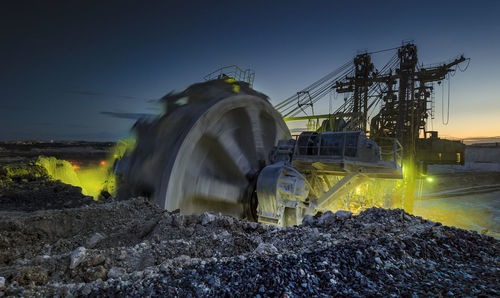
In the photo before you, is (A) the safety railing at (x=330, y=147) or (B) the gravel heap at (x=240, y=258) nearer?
(B) the gravel heap at (x=240, y=258)

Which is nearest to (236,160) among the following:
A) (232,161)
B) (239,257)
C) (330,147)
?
(232,161)

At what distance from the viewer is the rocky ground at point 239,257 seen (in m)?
1.96

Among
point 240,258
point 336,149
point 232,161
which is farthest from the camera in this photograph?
point 232,161

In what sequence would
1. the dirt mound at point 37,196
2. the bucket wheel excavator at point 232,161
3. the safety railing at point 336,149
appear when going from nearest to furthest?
the dirt mound at point 37,196 → the bucket wheel excavator at point 232,161 → the safety railing at point 336,149

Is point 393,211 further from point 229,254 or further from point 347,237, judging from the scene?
point 229,254

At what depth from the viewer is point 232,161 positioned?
6.87 m

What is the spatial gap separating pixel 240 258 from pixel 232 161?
14.9 ft

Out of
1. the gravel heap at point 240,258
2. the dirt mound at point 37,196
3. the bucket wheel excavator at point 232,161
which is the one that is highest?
the bucket wheel excavator at point 232,161

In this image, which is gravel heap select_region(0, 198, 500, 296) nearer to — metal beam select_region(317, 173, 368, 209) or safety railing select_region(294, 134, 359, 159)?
safety railing select_region(294, 134, 359, 159)

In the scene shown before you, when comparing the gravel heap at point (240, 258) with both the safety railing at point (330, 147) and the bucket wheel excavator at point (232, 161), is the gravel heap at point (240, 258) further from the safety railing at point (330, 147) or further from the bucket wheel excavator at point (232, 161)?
the safety railing at point (330, 147)

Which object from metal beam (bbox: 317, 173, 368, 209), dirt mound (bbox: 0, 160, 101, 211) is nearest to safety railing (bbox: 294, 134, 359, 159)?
metal beam (bbox: 317, 173, 368, 209)

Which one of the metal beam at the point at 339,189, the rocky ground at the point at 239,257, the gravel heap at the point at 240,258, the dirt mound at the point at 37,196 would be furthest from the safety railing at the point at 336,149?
the dirt mound at the point at 37,196

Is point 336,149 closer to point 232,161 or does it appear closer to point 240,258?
point 232,161

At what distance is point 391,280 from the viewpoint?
213cm
